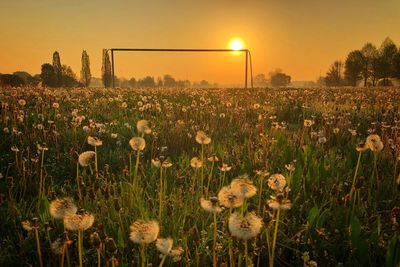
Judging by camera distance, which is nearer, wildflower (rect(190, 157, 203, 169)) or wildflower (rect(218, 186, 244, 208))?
wildflower (rect(218, 186, 244, 208))

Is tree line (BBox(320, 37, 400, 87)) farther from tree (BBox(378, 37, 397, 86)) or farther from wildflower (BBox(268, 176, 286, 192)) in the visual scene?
wildflower (BBox(268, 176, 286, 192))

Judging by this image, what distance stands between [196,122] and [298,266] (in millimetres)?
4573

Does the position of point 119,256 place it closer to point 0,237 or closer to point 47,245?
point 47,245

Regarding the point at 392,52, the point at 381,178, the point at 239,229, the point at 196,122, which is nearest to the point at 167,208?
the point at 239,229

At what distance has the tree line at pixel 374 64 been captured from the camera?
75.8 metres

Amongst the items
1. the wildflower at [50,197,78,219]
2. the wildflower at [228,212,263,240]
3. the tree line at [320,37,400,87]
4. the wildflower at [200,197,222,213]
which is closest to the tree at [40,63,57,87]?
the tree line at [320,37,400,87]

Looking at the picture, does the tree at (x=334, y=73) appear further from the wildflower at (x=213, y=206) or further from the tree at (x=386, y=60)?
the wildflower at (x=213, y=206)

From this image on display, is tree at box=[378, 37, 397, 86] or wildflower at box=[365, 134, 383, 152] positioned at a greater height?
tree at box=[378, 37, 397, 86]

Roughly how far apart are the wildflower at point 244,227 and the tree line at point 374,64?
262ft

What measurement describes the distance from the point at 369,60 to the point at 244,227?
9257 cm

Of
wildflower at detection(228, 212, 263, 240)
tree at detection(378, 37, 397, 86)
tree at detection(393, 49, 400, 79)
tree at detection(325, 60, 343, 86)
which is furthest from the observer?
tree at detection(325, 60, 343, 86)

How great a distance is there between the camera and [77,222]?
5.32 feet

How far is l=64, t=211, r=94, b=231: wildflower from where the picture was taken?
63.6 inches

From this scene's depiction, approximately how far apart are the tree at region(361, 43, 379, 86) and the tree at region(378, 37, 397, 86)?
7.25ft
